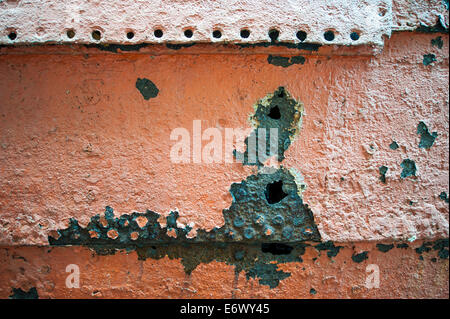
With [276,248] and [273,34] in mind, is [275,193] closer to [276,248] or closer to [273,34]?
[276,248]

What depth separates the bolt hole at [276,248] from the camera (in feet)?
3.45

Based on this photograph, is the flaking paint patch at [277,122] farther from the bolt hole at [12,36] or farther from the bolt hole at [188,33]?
the bolt hole at [12,36]

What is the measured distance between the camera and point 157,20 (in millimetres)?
924

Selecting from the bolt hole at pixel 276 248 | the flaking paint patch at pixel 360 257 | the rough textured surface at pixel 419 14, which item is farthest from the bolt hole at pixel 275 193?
the rough textured surface at pixel 419 14

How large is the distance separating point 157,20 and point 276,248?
2.54 ft

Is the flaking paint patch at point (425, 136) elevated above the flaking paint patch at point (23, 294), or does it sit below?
above

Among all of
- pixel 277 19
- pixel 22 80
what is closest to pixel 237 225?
pixel 277 19

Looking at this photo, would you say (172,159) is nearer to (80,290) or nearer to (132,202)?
(132,202)

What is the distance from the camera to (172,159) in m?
1.00

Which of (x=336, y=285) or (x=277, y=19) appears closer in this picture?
(x=277, y=19)

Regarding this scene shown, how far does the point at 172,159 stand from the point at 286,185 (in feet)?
1.17

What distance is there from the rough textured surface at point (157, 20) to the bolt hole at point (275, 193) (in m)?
0.43

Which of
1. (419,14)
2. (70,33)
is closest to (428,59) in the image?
(419,14)
